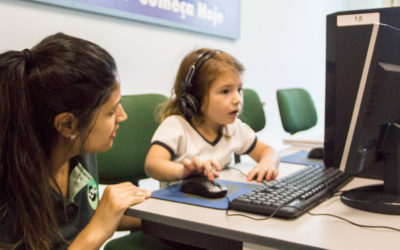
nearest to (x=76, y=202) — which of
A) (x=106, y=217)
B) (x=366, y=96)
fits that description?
(x=106, y=217)

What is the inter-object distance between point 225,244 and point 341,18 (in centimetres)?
53

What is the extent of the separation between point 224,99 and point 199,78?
108 millimetres

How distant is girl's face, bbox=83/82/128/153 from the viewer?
804mm

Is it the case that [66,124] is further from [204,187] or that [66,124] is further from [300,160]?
[300,160]

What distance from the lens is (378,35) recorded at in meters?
0.74

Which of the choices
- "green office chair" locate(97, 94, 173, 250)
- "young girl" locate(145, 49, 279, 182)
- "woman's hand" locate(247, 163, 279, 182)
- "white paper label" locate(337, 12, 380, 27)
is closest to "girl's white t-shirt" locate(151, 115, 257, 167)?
"young girl" locate(145, 49, 279, 182)

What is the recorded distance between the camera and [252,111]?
75.7 inches

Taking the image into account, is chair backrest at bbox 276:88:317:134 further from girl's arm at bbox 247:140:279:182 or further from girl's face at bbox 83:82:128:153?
girl's face at bbox 83:82:128:153

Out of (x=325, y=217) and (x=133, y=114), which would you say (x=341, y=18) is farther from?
(x=133, y=114)

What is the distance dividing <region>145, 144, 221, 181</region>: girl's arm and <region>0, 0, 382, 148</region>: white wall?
2.22ft

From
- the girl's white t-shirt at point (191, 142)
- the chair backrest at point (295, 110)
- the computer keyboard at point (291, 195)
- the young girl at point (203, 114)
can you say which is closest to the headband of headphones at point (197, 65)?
the young girl at point (203, 114)

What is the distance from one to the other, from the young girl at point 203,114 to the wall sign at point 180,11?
528 millimetres

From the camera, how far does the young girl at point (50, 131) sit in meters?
0.71

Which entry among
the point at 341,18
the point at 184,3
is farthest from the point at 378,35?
the point at 184,3
